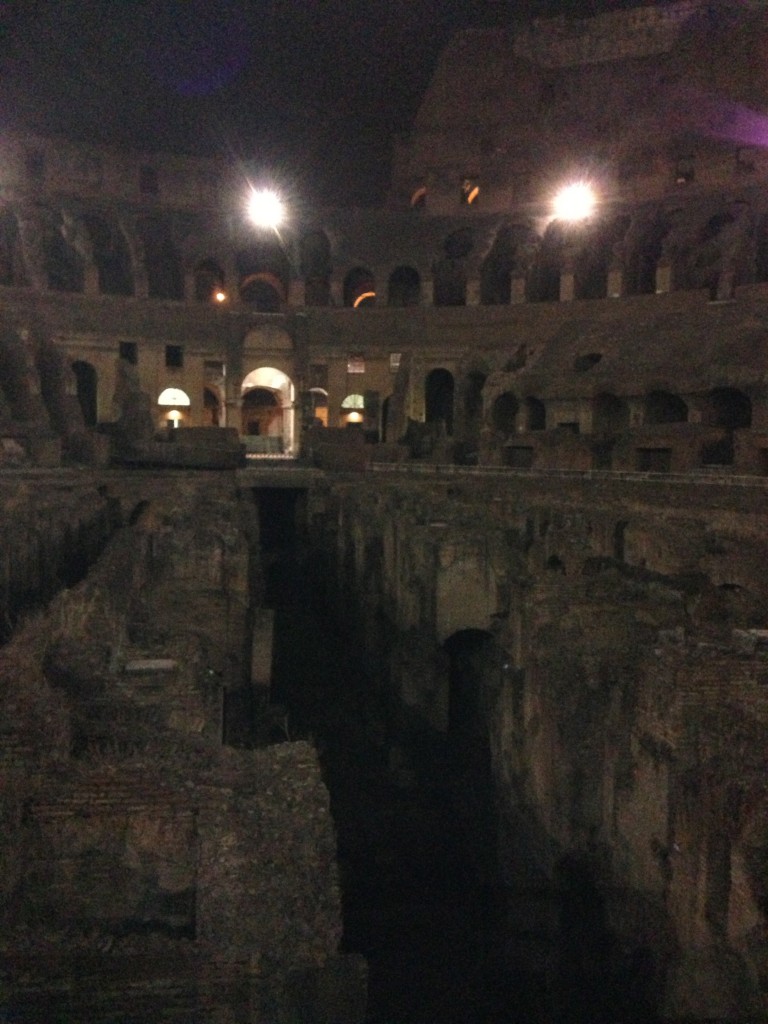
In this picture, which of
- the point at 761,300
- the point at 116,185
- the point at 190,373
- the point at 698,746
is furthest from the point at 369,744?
the point at 116,185

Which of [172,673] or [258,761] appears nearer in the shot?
[258,761]

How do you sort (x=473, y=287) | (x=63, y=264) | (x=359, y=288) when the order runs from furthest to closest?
(x=359, y=288) → (x=473, y=287) → (x=63, y=264)

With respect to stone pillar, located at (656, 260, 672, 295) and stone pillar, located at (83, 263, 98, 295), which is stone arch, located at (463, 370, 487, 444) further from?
stone pillar, located at (83, 263, 98, 295)

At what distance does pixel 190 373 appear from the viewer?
3609 cm

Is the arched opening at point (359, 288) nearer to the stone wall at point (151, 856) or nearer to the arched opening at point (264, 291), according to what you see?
the arched opening at point (264, 291)

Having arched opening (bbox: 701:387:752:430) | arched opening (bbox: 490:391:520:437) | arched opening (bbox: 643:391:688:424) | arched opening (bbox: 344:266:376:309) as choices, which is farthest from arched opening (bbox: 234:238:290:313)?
arched opening (bbox: 701:387:752:430)

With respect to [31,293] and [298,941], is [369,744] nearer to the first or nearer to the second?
[298,941]

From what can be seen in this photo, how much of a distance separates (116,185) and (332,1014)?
40204mm

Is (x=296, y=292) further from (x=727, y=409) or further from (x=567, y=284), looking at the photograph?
(x=727, y=409)

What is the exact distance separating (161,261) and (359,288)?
999 centimetres

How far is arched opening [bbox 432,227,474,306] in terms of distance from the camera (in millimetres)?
40375

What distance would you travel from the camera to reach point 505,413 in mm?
31609

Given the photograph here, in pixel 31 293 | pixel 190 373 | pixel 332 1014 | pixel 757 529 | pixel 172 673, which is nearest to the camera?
pixel 332 1014

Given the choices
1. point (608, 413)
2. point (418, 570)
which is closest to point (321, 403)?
point (608, 413)
